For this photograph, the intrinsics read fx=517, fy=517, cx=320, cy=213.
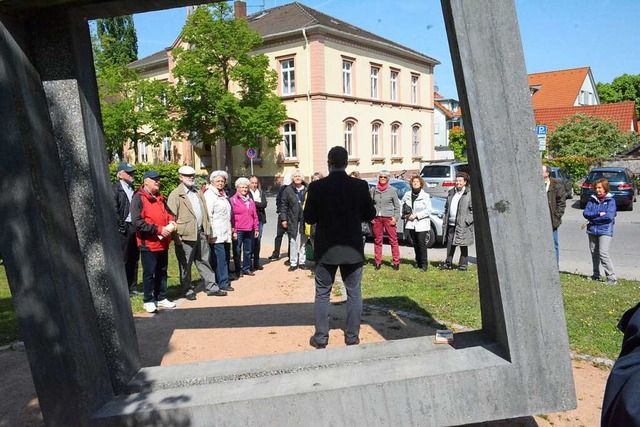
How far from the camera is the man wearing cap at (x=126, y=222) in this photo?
757 centimetres

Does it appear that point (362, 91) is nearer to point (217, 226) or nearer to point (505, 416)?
point (217, 226)

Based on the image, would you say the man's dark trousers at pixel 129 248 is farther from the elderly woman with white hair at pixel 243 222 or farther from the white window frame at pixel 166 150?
the white window frame at pixel 166 150

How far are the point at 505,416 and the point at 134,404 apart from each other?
2522 millimetres

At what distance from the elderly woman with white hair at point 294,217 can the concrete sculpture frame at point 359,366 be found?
6.48m

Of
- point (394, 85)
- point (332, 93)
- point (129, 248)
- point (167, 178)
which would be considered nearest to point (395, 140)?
point (394, 85)

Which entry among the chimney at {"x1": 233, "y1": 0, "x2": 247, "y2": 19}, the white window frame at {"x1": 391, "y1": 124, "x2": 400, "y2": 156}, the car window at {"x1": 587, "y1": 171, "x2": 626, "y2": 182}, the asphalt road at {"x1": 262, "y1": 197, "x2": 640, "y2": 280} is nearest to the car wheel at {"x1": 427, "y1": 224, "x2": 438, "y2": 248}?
the asphalt road at {"x1": 262, "y1": 197, "x2": 640, "y2": 280}

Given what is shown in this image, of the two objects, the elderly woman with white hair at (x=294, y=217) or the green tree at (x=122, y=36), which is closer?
the elderly woman with white hair at (x=294, y=217)

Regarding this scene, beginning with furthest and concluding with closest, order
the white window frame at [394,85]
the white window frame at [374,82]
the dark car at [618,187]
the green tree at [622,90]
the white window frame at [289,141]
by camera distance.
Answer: the green tree at [622,90]
the white window frame at [394,85]
the white window frame at [374,82]
the white window frame at [289,141]
the dark car at [618,187]

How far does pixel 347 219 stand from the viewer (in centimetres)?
531

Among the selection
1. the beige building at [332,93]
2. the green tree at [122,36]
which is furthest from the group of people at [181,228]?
the green tree at [122,36]

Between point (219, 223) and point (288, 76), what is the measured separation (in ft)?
87.2

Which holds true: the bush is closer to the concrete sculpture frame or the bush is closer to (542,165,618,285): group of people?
(542,165,618,285): group of people

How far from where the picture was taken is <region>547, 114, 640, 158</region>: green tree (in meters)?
34.6

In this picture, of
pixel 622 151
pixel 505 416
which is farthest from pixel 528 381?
pixel 622 151
